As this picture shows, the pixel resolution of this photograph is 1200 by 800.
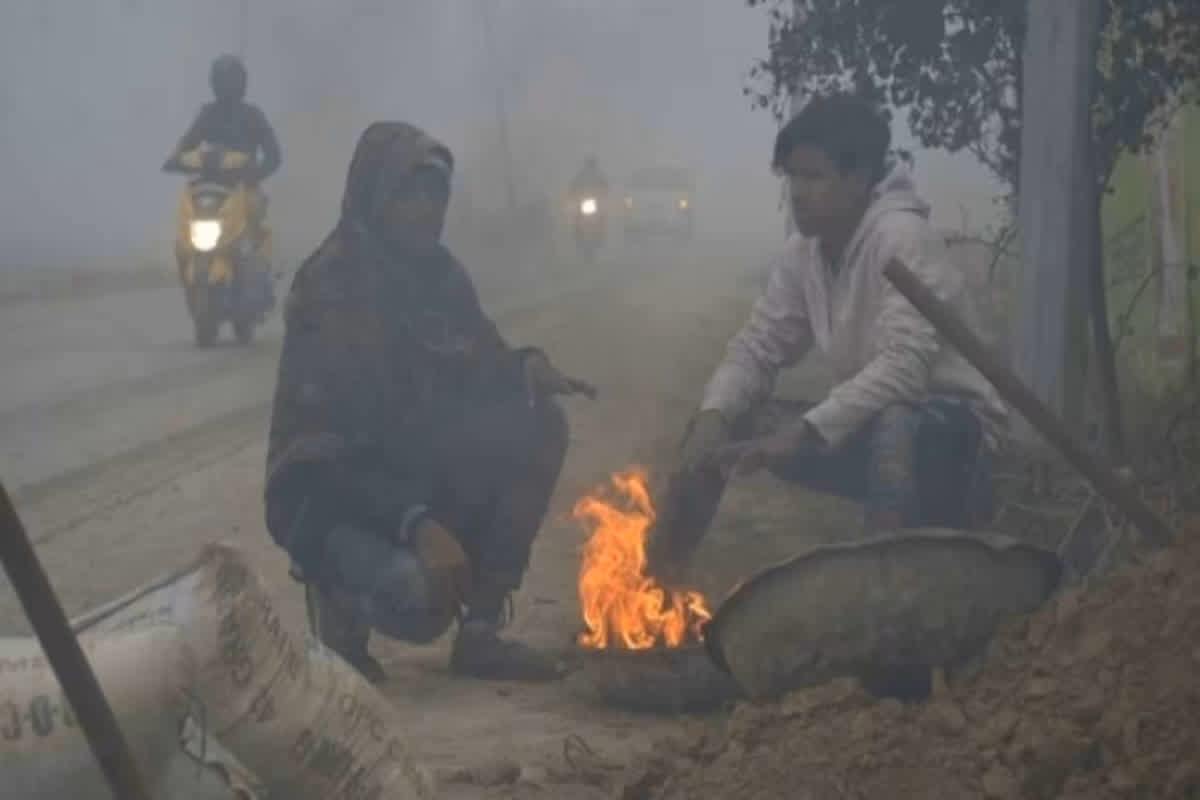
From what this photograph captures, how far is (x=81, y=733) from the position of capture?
310 centimetres

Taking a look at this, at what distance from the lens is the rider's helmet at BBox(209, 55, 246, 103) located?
15336 millimetres

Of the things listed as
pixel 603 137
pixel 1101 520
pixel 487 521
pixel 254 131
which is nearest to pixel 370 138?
pixel 487 521

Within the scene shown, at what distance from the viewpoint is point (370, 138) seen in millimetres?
5543

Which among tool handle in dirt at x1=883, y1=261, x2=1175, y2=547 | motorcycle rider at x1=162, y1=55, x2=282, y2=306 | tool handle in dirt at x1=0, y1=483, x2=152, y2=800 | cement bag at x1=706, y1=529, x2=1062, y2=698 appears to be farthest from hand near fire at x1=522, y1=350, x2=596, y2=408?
motorcycle rider at x1=162, y1=55, x2=282, y2=306

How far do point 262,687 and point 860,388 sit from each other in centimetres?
259

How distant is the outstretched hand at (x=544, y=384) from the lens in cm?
575

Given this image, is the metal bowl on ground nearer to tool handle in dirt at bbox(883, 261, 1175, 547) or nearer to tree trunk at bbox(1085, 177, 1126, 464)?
tool handle in dirt at bbox(883, 261, 1175, 547)

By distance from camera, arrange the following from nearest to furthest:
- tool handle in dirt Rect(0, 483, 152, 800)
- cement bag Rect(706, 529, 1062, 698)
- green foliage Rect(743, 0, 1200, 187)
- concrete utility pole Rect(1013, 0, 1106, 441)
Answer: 1. tool handle in dirt Rect(0, 483, 152, 800)
2. cement bag Rect(706, 529, 1062, 698)
3. concrete utility pole Rect(1013, 0, 1106, 441)
4. green foliage Rect(743, 0, 1200, 187)

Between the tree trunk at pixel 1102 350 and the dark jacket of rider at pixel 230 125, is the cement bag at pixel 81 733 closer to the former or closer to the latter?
the tree trunk at pixel 1102 350

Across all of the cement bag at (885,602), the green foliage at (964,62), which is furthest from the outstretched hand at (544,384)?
the green foliage at (964,62)

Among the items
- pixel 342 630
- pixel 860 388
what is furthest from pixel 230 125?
pixel 860 388

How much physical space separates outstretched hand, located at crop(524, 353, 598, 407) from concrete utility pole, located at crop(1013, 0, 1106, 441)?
222 centimetres

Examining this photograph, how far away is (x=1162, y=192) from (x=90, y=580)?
15.9 feet

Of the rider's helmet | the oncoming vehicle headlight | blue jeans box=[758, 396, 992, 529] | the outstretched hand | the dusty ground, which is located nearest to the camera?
the dusty ground
